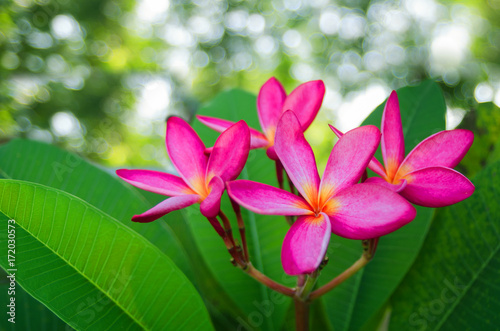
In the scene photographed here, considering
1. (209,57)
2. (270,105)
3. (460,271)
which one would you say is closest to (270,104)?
(270,105)

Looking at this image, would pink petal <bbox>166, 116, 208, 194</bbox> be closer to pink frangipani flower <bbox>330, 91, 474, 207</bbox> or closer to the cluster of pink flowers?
the cluster of pink flowers

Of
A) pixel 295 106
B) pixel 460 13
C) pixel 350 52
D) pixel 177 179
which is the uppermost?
pixel 460 13

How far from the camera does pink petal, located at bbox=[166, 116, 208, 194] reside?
17.0 inches

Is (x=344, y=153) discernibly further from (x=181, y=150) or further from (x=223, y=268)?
(x=223, y=268)

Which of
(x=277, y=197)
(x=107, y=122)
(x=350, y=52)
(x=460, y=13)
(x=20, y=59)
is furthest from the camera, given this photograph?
(x=350, y=52)

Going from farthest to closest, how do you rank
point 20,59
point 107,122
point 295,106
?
1. point 107,122
2. point 20,59
3. point 295,106

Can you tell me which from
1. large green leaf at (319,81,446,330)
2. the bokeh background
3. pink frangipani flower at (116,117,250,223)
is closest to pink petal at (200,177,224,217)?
pink frangipani flower at (116,117,250,223)

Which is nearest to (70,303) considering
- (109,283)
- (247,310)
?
(109,283)

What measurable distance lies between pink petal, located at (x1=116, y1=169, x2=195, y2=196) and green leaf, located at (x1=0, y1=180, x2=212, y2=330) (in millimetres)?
54

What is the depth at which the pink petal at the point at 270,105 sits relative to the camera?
0.52 metres

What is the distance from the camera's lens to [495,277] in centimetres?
53

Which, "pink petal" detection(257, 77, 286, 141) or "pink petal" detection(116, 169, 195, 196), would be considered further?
"pink petal" detection(257, 77, 286, 141)

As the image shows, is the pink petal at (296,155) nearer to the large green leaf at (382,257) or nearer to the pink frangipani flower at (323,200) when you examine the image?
the pink frangipani flower at (323,200)

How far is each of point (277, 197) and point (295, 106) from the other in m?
0.16
